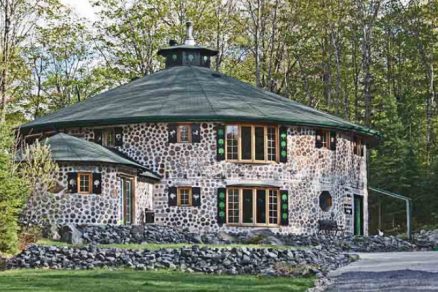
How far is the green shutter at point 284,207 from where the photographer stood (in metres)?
29.8

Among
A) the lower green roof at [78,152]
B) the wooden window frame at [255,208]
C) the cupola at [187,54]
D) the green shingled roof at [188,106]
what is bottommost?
the wooden window frame at [255,208]

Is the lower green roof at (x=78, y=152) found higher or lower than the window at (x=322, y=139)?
lower

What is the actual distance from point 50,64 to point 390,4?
18822 mm

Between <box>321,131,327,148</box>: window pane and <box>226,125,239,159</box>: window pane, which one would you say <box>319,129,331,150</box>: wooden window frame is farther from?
<box>226,125,239,159</box>: window pane

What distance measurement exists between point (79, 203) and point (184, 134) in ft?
17.2

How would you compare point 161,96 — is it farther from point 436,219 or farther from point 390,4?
point 390,4

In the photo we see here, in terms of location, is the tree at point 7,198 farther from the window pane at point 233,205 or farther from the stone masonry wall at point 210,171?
the window pane at point 233,205

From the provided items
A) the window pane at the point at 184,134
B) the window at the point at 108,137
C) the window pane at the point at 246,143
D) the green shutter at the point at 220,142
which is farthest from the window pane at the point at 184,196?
the window at the point at 108,137

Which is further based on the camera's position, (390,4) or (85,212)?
(390,4)

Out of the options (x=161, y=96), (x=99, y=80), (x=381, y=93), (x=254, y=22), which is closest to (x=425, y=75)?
(x=381, y=93)

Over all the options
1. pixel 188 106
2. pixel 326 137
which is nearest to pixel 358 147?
pixel 326 137

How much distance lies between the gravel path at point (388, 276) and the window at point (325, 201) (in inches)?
464

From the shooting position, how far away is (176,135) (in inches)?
1169

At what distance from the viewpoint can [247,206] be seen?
29547 mm
